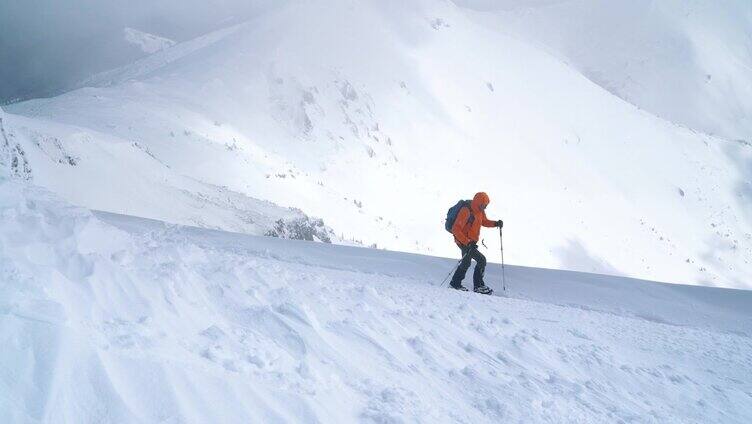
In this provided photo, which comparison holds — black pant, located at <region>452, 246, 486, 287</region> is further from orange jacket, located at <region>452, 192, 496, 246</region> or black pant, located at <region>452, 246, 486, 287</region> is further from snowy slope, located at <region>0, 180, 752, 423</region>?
snowy slope, located at <region>0, 180, 752, 423</region>

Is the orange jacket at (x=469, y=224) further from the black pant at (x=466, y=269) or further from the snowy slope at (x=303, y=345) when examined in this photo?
the snowy slope at (x=303, y=345)

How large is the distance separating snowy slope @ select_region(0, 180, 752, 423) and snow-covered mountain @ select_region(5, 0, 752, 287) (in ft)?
29.4

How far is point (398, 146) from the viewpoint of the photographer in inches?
1135

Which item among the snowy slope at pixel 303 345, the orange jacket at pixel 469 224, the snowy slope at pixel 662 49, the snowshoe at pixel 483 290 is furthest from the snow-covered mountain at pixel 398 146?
the snowy slope at pixel 662 49

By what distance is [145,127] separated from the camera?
66.9 ft

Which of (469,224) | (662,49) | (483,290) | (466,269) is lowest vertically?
(483,290)

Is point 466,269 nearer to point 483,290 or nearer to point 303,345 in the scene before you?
point 483,290

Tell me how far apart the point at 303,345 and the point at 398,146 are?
2540 cm

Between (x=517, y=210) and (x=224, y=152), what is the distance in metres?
15.4

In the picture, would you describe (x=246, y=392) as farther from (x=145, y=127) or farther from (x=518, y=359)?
(x=145, y=127)

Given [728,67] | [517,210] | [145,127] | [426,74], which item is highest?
[728,67]

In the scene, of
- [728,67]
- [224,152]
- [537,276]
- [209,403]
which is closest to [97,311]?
[209,403]

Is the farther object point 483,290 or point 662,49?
point 662,49

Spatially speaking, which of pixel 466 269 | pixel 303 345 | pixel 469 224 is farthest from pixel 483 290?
pixel 303 345
